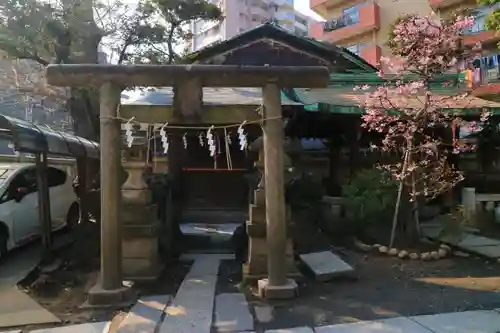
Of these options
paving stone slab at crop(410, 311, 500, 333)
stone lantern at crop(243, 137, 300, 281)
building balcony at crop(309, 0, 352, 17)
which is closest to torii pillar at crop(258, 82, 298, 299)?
stone lantern at crop(243, 137, 300, 281)

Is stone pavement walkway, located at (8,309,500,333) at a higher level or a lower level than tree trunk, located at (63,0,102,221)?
Answer: lower

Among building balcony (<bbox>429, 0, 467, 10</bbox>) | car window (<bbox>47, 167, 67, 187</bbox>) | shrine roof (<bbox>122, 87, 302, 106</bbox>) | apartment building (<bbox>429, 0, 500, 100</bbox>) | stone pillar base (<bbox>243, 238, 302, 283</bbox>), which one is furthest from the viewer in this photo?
building balcony (<bbox>429, 0, 467, 10</bbox>)

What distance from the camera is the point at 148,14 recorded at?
12.2 m

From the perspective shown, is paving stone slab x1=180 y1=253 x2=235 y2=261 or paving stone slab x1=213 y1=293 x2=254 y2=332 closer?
paving stone slab x1=213 y1=293 x2=254 y2=332

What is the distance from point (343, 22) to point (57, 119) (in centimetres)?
2093

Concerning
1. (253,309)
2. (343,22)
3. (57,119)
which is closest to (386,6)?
(343,22)

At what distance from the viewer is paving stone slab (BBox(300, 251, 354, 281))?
6.99 meters

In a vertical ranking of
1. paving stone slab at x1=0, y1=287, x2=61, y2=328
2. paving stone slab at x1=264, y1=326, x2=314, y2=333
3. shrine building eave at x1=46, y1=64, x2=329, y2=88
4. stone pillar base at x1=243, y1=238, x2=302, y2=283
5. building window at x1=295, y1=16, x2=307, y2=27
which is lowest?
paving stone slab at x1=0, y1=287, x2=61, y2=328

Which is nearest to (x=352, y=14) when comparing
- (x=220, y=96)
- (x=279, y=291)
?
(x=220, y=96)

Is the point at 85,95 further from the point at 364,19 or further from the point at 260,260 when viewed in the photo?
the point at 364,19

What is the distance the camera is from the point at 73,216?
496 inches

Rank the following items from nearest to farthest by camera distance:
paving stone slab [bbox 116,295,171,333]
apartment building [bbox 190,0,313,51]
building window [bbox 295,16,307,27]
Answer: paving stone slab [bbox 116,295,171,333] → apartment building [bbox 190,0,313,51] → building window [bbox 295,16,307,27]

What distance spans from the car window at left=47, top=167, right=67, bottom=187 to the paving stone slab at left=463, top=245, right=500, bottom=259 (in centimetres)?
939

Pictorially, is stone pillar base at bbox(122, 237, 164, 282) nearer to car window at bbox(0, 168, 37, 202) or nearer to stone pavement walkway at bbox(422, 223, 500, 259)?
car window at bbox(0, 168, 37, 202)
